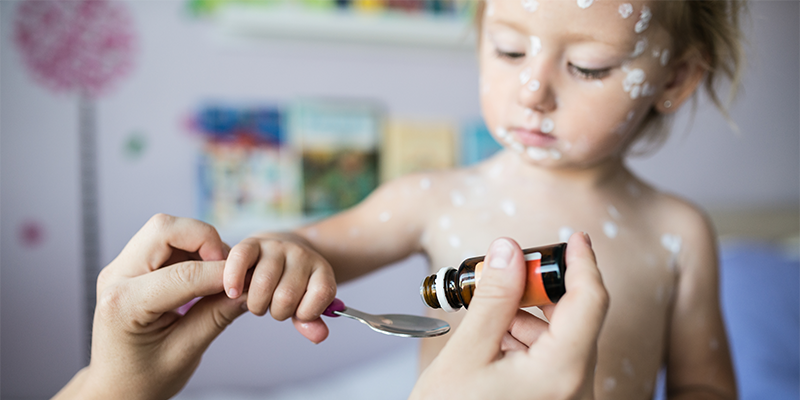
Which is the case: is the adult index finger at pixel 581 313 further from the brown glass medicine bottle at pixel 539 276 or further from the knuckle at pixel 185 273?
the knuckle at pixel 185 273

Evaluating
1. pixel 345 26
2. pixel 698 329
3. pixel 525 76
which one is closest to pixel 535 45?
pixel 525 76

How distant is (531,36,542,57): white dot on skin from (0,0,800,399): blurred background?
1000 millimetres

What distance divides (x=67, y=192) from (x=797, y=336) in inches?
79.1

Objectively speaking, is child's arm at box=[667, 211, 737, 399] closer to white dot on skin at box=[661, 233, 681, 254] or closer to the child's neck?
white dot on skin at box=[661, 233, 681, 254]

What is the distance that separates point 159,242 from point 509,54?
433mm

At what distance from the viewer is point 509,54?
0.58 meters

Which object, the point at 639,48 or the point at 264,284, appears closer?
the point at 264,284

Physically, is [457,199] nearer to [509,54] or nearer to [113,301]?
[509,54]

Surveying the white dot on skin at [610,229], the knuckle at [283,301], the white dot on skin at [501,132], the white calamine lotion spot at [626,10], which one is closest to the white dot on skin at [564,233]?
the white dot on skin at [610,229]

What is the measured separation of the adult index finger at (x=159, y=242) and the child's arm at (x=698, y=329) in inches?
25.8

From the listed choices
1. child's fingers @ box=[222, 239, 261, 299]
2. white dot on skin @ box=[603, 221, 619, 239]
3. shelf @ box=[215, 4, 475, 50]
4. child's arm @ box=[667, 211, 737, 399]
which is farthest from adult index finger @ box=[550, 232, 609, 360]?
shelf @ box=[215, 4, 475, 50]

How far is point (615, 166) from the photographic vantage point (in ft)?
2.39

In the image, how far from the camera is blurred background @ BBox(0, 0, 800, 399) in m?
1.34

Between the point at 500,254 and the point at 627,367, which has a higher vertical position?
the point at 500,254
